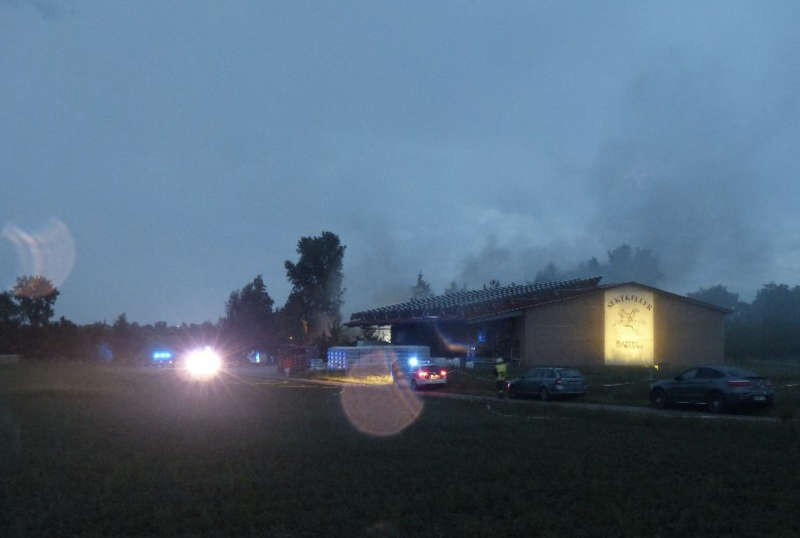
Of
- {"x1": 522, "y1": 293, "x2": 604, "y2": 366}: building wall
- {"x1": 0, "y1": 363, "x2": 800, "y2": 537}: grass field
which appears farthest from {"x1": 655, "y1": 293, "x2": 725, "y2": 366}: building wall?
{"x1": 0, "y1": 363, "x2": 800, "y2": 537}: grass field

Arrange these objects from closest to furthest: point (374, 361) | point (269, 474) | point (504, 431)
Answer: point (269, 474) < point (504, 431) < point (374, 361)

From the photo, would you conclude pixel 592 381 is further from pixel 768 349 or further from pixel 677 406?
pixel 768 349

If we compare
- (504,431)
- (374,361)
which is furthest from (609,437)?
(374,361)

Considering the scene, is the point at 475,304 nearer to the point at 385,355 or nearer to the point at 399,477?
the point at 385,355

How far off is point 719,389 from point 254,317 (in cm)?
8290

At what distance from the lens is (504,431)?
56.3 ft

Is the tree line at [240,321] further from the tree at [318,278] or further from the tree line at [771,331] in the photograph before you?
the tree line at [771,331]

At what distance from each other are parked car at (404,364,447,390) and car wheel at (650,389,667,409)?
457 inches

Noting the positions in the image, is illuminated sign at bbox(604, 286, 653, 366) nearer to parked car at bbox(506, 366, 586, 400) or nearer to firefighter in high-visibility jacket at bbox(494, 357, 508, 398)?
firefighter in high-visibility jacket at bbox(494, 357, 508, 398)

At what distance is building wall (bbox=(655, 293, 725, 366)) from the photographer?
153ft

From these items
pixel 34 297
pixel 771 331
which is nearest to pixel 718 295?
pixel 771 331

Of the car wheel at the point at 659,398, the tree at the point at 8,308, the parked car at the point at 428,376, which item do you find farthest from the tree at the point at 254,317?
the car wheel at the point at 659,398

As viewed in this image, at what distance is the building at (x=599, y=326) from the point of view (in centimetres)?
4425

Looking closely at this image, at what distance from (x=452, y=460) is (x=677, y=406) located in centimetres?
1499
